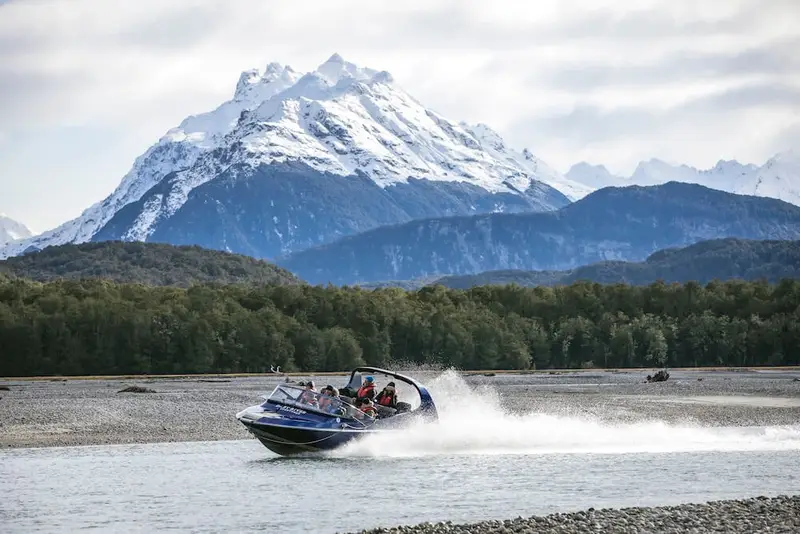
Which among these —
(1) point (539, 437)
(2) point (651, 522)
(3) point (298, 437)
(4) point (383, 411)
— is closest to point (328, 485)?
(3) point (298, 437)

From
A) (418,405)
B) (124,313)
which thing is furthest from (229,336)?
(418,405)

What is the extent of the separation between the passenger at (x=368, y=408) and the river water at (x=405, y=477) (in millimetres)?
932

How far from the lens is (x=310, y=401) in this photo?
43.0 m

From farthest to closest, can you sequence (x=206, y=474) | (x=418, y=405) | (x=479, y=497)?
(x=418, y=405), (x=206, y=474), (x=479, y=497)

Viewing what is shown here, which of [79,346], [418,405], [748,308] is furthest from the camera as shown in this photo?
[748,308]

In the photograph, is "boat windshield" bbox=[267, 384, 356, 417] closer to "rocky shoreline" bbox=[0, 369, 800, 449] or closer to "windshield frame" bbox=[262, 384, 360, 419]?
"windshield frame" bbox=[262, 384, 360, 419]

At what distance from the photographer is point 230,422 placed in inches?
2197

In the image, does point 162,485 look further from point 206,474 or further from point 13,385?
point 13,385

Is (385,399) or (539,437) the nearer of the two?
(385,399)

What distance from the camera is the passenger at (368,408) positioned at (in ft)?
145

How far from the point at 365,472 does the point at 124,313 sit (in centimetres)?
7630

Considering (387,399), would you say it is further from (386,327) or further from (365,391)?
(386,327)

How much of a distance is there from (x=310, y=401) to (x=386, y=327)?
8306 centimetres

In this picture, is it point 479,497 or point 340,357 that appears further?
point 340,357
